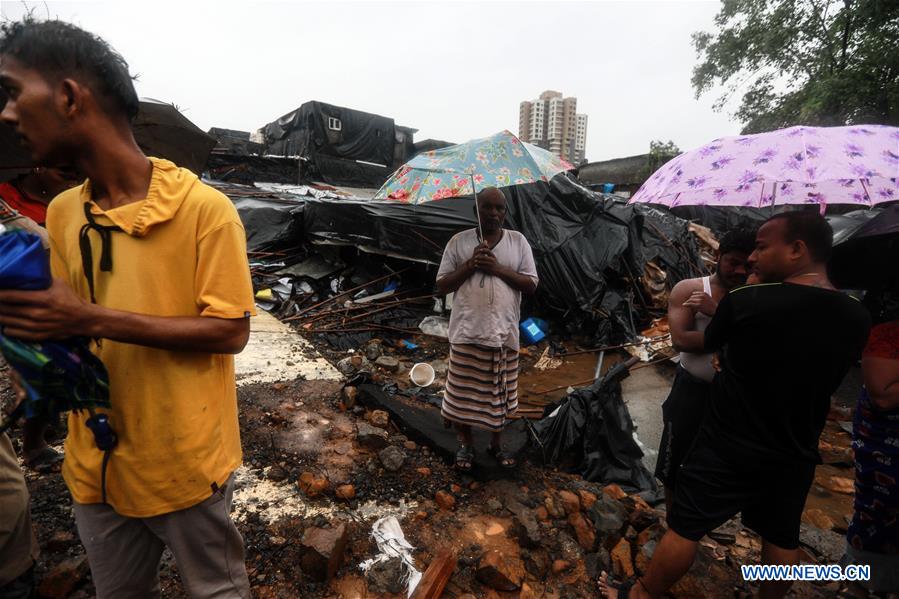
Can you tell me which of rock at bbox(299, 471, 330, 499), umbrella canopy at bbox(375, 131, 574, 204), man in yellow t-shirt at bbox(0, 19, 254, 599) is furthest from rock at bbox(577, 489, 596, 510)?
man in yellow t-shirt at bbox(0, 19, 254, 599)

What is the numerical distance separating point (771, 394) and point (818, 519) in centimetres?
232

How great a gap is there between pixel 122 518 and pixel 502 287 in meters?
2.09

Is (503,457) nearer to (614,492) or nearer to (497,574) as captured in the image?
(614,492)

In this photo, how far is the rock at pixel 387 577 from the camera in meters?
1.97

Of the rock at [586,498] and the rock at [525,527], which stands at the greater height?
the rock at [525,527]

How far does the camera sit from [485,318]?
270cm

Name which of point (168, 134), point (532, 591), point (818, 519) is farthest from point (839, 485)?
point (168, 134)

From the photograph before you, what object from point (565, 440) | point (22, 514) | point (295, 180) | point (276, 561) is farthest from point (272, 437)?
point (295, 180)

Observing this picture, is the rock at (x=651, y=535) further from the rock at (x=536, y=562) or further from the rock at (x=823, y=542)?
the rock at (x=823, y=542)

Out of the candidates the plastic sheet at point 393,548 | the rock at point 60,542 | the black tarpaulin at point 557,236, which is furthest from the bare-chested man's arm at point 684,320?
the black tarpaulin at point 557,236

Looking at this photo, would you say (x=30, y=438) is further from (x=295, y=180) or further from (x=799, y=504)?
(x=295, y=180)

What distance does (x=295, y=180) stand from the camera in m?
16.4

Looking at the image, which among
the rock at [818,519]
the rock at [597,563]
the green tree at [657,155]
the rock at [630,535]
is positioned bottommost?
the rock at [818,519]

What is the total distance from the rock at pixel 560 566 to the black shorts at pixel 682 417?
73 cm
